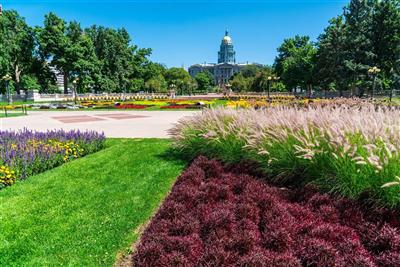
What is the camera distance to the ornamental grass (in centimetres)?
358

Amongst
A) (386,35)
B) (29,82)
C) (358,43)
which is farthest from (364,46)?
(29,82)

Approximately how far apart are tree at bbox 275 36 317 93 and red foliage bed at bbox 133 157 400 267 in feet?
199

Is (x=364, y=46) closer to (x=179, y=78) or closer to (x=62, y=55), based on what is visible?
(x=62, y=55)

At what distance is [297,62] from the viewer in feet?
227

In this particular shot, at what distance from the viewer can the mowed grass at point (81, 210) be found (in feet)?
11.8

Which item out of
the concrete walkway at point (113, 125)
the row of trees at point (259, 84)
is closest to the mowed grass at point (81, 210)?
the concrete walkway at point (113, 125)

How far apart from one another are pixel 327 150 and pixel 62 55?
64344 mm

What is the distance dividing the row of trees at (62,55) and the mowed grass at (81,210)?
4982cm

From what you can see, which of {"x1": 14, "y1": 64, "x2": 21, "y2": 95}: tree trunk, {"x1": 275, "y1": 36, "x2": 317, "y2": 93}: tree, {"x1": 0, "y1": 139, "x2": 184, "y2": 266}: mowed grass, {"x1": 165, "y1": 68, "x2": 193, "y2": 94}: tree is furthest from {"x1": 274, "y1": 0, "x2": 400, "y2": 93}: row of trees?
{"x1": 165, "y1": 68, "x2": 193, "y2": 94}: tree

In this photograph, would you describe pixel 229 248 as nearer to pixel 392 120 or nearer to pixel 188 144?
pixel 392 120

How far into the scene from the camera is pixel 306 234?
10.2ft

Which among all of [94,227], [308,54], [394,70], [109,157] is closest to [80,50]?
[308,54]

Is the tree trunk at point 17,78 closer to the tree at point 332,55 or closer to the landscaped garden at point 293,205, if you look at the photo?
the tree at point 332,55

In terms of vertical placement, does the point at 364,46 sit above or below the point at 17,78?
above
